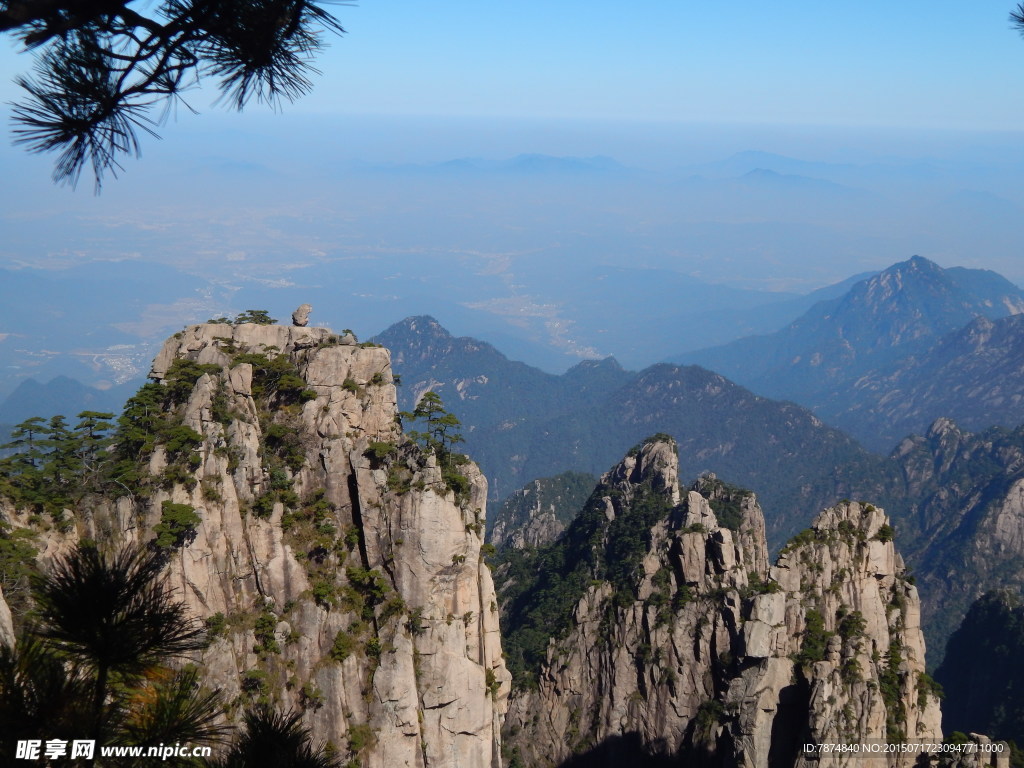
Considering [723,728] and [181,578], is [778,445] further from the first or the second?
[181,578]

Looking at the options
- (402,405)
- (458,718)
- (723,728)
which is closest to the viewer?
(458,718)

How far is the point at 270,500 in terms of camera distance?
33375 mm

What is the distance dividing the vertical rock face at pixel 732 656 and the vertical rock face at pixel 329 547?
14.2m

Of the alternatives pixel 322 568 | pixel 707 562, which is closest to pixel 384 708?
pixel 322 568

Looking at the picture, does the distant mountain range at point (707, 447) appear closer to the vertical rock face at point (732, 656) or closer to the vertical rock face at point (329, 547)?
the vertical rock face at point (732, 656)

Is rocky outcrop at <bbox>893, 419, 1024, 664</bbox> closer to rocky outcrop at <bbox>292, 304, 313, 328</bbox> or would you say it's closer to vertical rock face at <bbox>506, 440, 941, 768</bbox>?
vertical rock face at <bbox>506, 440, 941, 768</bbox>

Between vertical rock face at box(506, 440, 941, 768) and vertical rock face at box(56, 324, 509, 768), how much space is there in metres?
14.2

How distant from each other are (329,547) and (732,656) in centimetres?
2482

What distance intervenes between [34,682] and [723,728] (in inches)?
1684

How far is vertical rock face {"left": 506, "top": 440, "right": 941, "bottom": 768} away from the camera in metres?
40.4

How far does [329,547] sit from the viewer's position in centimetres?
3428

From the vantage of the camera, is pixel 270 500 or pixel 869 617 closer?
pixel 270 500

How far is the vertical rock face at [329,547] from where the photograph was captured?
104ft

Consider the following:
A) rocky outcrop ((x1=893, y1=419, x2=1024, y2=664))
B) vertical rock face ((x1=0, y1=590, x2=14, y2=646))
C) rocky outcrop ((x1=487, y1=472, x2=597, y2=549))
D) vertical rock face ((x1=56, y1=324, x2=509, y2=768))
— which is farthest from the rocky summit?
rocky outcrop ((x1=893, y1=419, x2=1024, y2=664))
